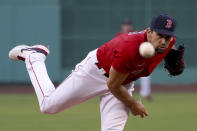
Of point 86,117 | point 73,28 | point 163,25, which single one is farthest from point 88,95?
point 73,28

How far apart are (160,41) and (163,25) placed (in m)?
0.16

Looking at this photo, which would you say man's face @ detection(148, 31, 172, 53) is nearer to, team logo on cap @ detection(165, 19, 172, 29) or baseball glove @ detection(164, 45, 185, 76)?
team logo on cap @ detection(165, 19, 172, 29)

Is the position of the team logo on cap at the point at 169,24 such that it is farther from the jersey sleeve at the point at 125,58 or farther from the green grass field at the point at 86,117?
the green grass field at the point at 86,117

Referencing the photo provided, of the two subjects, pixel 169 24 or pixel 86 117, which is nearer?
pixel 169 24

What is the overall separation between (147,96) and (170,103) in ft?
2.07

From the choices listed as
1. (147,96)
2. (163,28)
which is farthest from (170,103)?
(163,28)

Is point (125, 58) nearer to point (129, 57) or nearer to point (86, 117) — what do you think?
point (129, 57)

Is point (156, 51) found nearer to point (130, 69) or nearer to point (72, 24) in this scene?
point (130, 69)

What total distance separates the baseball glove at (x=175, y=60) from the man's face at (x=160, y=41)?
0.73 m

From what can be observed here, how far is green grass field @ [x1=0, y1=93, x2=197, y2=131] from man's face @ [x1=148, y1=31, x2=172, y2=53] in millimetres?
3841

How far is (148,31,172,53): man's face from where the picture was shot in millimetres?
5668

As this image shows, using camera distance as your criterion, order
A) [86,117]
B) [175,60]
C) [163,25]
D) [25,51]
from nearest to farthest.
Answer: [163,25]
[175,60]
[25,51]
[86,117]

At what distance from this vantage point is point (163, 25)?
5676 millimetres

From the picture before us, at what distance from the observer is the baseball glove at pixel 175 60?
21.3 ft
